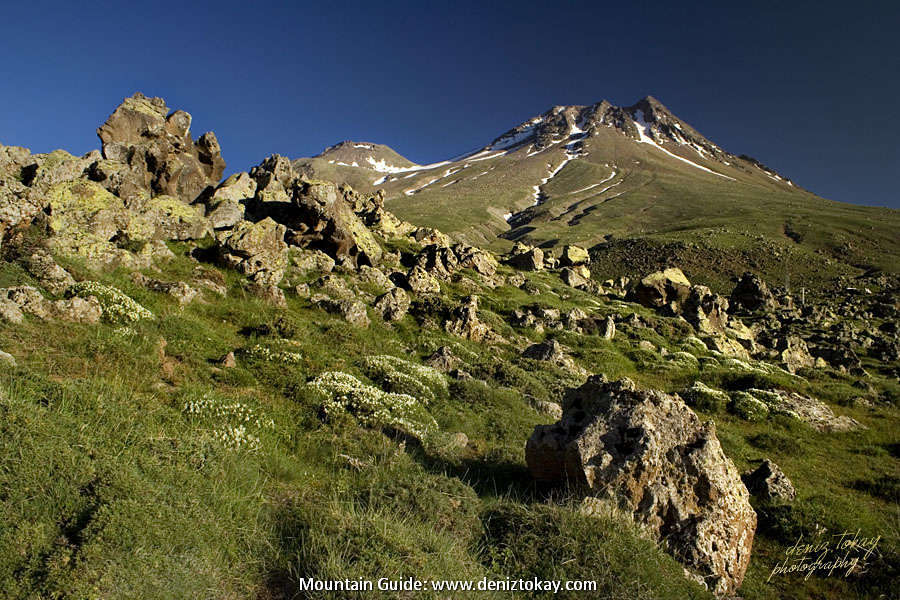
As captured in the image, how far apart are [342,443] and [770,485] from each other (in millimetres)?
10239

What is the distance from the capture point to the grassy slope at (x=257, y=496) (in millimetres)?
4504

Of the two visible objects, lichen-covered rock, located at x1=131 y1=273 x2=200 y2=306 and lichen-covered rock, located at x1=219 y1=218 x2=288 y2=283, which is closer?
lichen-covered rock, located at x1=131 y1=273 x2=200 y2=306

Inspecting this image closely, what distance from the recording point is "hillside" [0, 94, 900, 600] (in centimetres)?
490

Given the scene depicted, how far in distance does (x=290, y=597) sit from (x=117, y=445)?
127 inches

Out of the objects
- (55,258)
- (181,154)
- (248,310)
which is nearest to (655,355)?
(248,310)

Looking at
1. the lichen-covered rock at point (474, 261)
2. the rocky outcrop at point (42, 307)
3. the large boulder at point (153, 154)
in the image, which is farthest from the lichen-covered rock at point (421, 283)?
the rocky outcrop at point (42, 307)

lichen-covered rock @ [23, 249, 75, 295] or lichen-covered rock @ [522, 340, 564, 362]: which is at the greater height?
lichen-covered rock @ [23, 249, 75, 295]

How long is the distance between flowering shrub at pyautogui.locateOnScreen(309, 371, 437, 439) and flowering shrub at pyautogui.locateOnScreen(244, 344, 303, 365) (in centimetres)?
139

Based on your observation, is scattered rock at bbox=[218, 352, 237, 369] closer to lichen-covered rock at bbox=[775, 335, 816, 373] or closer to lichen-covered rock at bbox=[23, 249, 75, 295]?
lichen-covered rock at bbox=[23, 249, 75, 295]

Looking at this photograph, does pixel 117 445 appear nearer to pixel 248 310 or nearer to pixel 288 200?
pixel 248 310

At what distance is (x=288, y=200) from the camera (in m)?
32.2

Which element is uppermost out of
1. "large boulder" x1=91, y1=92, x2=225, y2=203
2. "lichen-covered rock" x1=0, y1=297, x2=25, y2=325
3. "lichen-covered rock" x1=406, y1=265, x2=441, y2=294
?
"large boulder" x1=91, y1=92, x2=225, y2=203

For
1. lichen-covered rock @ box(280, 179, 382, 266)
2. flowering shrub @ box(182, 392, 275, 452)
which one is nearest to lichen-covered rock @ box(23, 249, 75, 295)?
flowering shrub @ box(182, 392, 275, 452)

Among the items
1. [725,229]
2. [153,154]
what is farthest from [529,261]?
[725,229]
